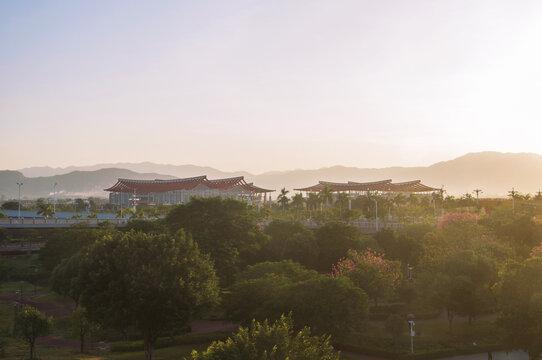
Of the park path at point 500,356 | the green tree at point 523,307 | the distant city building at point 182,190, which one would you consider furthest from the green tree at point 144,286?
the distant city building at point 182,190

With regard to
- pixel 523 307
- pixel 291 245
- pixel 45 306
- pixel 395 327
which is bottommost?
pixel 45 306

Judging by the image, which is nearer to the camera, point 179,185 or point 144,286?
point 144,286

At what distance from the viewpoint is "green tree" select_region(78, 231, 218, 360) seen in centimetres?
2322

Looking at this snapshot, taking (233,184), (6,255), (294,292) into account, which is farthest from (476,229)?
(233,184)

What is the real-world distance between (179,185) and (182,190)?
179 cm

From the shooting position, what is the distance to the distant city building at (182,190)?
121625mm

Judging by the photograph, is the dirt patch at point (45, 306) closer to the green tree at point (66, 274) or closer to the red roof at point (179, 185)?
the green tree at point (66, 274)

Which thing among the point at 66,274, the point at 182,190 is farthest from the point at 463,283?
the point at 182,190

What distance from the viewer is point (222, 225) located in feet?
140

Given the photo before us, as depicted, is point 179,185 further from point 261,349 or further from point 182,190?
point 261,349

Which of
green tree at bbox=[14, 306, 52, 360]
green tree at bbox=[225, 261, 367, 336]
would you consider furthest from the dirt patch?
green tree at bbox=[225, 261, 367, 336]

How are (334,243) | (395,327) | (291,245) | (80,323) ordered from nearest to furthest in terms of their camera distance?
(80,323)
(395,327)
(291,245)
(334,243)

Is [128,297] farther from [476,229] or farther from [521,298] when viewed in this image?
[476,229]

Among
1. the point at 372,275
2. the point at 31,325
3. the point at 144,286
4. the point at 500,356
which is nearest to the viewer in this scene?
the point at 144,286
